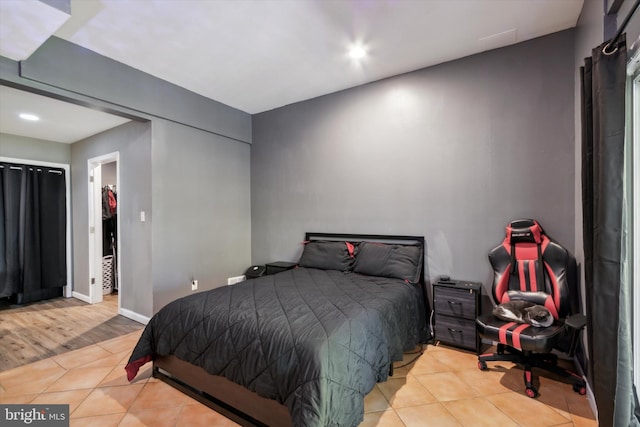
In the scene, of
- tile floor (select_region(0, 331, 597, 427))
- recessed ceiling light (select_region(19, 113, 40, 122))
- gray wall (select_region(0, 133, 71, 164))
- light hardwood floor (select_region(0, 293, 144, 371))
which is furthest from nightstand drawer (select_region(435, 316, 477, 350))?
gray wall (select_region(0, 133, 71, 164))

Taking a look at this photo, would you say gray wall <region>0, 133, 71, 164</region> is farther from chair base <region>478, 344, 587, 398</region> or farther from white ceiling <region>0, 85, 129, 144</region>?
chair base <region>478, 344, 587, 398</region>

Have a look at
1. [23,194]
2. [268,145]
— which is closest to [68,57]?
[268,145]

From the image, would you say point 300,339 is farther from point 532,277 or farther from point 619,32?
point 619,32

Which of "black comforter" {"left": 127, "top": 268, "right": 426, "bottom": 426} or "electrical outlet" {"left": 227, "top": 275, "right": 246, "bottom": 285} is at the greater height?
"black comforter" {"left": 127, "top": 268, "right": 426, "bottom": 426}

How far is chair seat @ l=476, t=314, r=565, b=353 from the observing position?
1.99m

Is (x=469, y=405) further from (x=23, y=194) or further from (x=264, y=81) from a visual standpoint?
(x=23, y=194)

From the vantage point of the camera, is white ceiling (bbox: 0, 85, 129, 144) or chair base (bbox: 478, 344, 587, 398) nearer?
chair base (bbox: 478, 344, 587, 398)

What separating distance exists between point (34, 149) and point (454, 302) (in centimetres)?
626

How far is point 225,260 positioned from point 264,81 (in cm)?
245

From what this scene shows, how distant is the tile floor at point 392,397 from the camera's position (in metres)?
1.85

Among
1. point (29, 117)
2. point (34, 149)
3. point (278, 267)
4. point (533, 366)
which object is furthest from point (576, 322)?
point (34, 149)

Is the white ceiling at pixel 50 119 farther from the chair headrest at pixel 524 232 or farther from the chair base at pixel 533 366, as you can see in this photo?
the chair base at pixel 533 366

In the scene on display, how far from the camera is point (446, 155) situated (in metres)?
3.05

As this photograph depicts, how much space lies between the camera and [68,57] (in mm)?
2580
